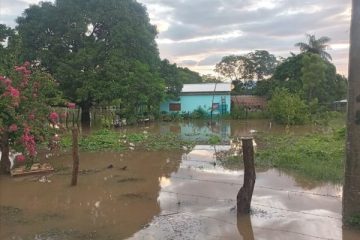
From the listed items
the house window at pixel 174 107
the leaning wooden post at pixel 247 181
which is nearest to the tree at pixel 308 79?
the house window at pixel 174 107

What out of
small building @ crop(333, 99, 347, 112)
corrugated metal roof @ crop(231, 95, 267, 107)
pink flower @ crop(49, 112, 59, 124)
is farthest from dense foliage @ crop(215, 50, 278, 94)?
pink flower @ crop(49, 112, 59, 124)

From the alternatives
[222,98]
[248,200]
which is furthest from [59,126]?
[222,98]

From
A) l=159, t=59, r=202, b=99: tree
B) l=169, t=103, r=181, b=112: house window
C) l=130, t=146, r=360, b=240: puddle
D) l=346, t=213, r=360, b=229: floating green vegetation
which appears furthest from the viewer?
l=169, t=103, r=181, b=112: house window

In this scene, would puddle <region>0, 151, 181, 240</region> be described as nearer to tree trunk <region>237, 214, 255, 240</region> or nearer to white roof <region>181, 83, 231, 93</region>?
tree trunk <region>237, 214, 255, 240</region>

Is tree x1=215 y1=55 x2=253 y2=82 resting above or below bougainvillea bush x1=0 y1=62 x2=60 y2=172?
above

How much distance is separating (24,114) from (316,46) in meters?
37.2

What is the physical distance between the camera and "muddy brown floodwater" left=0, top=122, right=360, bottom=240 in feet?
24.0

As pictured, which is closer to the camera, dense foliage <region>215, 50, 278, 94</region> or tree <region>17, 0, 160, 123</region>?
tree <region>17, 0, 160, 123</region>

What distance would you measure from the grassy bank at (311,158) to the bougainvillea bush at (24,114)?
6.74 meters

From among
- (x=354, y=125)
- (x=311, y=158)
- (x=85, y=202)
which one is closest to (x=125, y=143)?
(x=311, y=158)

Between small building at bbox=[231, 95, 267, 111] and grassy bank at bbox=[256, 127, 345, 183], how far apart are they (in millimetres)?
23640

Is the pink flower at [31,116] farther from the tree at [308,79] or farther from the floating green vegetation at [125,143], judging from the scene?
the tree at [308,79]

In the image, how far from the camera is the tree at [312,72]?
38531mm

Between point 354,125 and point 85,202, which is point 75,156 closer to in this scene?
point 85,202
